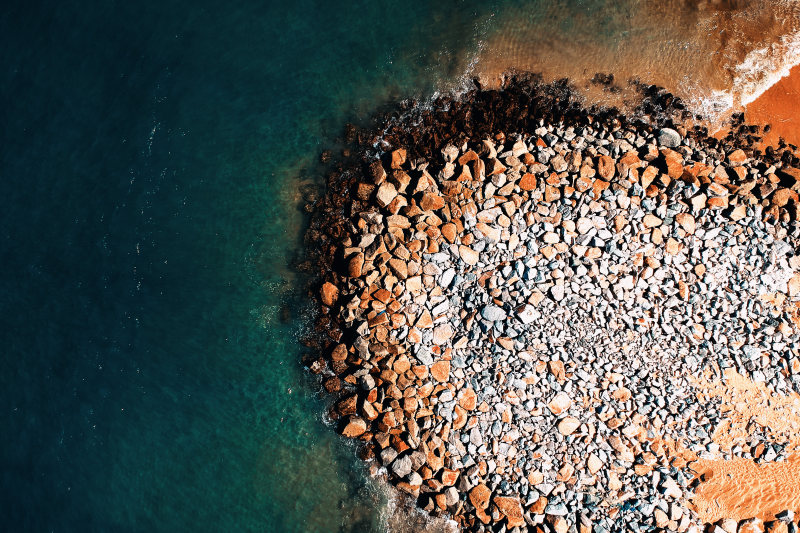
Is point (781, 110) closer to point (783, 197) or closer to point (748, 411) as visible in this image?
point (783, 197)

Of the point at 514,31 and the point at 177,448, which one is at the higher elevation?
the point at 514,31

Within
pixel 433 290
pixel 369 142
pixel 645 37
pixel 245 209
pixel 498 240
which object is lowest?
pixel 433 290

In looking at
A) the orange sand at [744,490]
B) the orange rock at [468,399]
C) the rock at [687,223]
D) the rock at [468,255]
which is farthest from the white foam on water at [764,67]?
the orange rock at [468,399]

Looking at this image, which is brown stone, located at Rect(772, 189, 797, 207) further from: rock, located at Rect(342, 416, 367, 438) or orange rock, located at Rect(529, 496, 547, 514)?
rock, located at Rect(342, 416, 367, 438)

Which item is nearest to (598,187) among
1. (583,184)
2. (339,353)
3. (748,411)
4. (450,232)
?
(583,184)

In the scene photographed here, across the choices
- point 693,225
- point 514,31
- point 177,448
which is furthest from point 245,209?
point 693,225

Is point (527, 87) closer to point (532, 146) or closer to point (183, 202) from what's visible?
point (532, 146)
